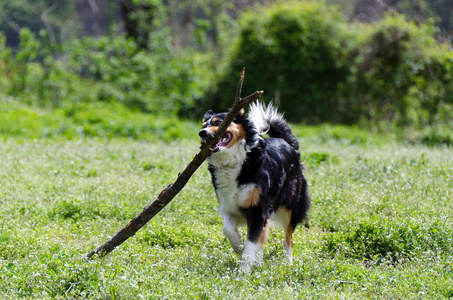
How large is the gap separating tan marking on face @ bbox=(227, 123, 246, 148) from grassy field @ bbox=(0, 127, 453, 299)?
3.41ft

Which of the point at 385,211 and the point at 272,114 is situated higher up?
the point at 272,114

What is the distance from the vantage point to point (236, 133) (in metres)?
4.97

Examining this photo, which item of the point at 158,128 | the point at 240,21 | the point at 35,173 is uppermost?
the point at 240,21

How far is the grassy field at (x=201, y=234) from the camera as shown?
416cm

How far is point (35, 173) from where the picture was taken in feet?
26.7

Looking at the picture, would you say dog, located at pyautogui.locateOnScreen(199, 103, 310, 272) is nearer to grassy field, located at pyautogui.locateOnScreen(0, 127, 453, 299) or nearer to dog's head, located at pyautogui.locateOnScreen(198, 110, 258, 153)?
dog's head, located at pyautogui.locateOnScreen(198, 110, 258, 153)

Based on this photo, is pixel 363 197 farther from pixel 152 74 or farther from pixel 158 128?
pixel 152 74

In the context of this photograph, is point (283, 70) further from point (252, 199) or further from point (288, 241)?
point (252, 199)

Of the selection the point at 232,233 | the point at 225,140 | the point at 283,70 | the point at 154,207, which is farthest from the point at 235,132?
the point at 283,70

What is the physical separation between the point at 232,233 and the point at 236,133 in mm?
875

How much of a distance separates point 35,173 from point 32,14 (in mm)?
15037

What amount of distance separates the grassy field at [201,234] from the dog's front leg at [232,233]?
0.52ft

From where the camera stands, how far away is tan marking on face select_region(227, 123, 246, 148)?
16.2ft

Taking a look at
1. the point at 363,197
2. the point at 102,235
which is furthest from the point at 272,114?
the point at 102,235
